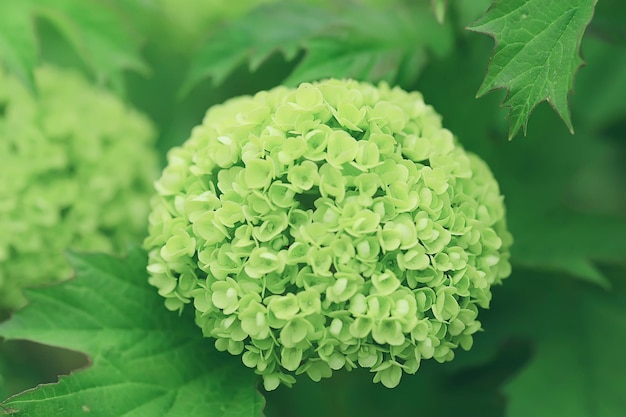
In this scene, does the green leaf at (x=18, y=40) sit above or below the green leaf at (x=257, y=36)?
above

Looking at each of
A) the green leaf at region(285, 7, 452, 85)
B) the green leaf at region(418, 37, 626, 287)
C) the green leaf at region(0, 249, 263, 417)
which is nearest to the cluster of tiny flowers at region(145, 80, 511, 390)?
the green leaf at region(0, 249, 263, 417)

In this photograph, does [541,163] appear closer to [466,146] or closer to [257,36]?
[466,146]

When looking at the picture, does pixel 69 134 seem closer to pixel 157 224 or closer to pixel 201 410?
pixel 157 224

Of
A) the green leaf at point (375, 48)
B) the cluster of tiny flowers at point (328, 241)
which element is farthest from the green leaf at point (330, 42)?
the cluster of tiny flowers at point (328, 241)

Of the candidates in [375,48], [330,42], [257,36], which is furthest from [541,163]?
[257,36]

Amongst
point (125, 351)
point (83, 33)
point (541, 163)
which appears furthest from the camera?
point (541, 163)

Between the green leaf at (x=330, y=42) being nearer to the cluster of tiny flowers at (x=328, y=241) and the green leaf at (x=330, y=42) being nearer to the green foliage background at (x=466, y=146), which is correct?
the green foliage background at (x=466, y=146)

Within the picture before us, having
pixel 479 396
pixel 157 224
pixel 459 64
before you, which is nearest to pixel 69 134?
pixel 157 224
